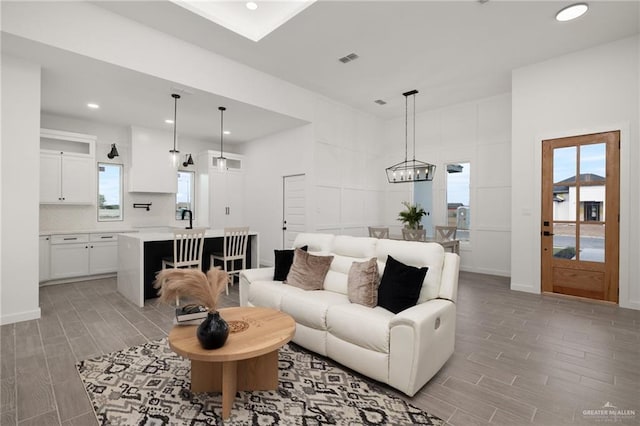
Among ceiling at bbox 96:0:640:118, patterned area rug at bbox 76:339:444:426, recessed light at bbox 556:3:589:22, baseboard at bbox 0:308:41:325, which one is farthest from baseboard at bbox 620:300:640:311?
baseboard at bbox 0:308:41:325

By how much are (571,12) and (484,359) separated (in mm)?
3948

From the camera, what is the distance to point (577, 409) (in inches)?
77.8

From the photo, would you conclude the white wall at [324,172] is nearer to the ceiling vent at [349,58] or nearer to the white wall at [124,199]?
the ceiling vent at [349,58]

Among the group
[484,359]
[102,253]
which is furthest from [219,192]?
[484,359]

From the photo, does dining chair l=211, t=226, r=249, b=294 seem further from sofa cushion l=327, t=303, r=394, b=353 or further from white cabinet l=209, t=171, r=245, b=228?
sofa cushion l=327, t=303, r=394, b=353

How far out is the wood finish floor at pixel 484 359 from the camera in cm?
197

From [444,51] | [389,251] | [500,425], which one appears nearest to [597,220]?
[444,51]

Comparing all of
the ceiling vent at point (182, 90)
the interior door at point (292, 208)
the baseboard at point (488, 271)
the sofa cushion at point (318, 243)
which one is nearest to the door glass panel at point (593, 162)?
the baseboard at point (488, 271)

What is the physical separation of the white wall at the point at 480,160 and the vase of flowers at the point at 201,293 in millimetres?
5719

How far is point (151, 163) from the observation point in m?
6.44

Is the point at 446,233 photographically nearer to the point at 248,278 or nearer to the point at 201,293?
the point at 248,278

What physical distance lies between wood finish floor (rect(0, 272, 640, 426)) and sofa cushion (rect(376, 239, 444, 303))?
2.09 feet

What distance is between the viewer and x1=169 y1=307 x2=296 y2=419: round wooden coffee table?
183cm

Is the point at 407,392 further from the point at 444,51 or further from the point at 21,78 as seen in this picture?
the point at 21,78
